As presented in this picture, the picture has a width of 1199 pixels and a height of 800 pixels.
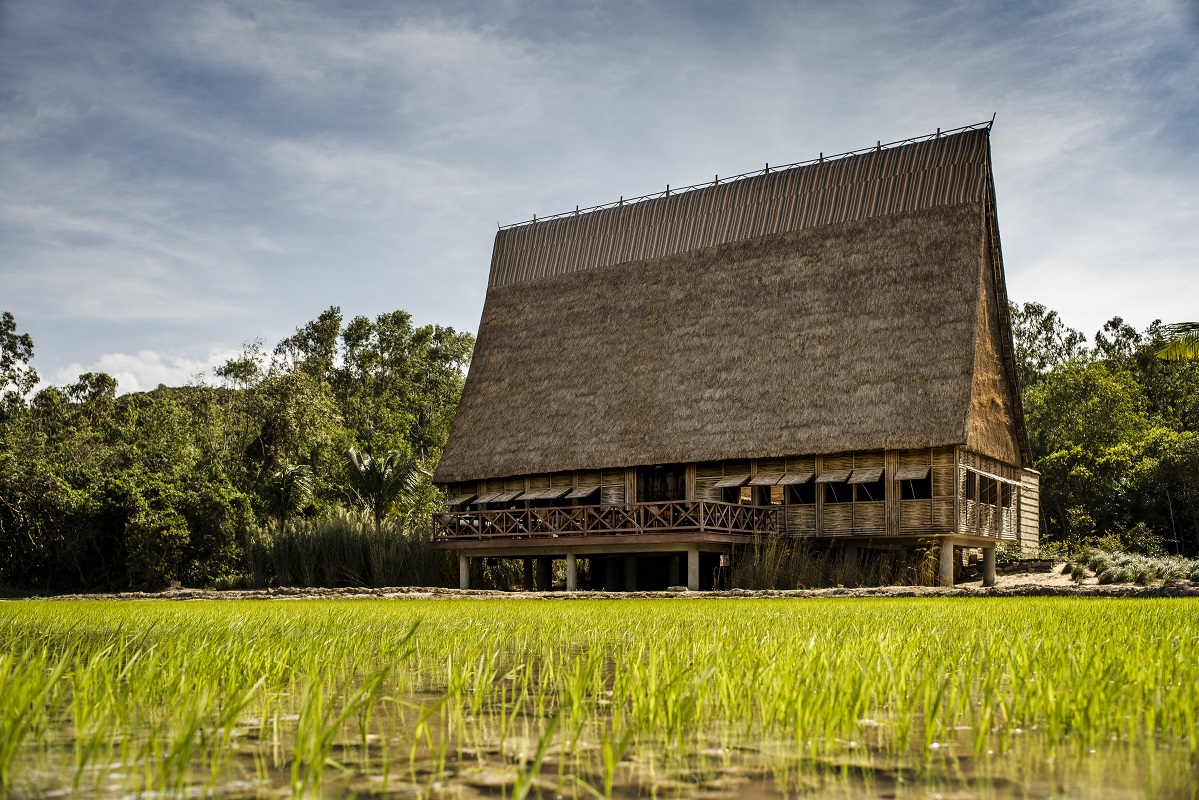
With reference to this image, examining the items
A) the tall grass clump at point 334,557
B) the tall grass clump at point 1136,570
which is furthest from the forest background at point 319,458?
the tall grass clump at point 1136,570

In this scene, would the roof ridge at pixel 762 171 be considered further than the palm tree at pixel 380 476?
No

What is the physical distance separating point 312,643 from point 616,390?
845 inches

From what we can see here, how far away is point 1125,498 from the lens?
33500 millimetres

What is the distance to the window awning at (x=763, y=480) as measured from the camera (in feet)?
75.4

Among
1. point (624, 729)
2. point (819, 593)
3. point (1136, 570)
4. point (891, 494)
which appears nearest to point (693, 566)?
point (891, 494)

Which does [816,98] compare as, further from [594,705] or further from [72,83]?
[594,705]

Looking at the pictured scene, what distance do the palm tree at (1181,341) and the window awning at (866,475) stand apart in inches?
221

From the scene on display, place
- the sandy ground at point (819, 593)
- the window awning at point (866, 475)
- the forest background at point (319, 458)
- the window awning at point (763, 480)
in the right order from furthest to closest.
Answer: the forest background at point (319, 458) < the window awning at point (763, 480) < the window awning at point (866, 475) < the sandy ground at point (819, 593)

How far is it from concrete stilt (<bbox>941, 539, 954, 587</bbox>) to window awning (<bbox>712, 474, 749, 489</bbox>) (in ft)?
14.2

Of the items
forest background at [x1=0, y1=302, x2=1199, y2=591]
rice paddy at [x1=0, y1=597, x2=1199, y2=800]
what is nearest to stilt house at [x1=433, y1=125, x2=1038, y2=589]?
forest background at [x1=0, y1=302, x2=1199, y2=591]

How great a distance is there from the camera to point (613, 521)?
22844 millimetres

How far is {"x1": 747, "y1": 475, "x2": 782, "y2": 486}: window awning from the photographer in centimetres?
2297

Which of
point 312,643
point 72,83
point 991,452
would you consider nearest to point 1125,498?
point 991,452

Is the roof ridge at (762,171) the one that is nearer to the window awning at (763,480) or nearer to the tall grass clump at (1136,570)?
the window awning at (763,480)
